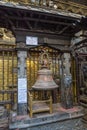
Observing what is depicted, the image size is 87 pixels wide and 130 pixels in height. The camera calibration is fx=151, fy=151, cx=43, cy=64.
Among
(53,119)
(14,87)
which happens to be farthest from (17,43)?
(53,119)

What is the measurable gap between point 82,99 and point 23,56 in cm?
331

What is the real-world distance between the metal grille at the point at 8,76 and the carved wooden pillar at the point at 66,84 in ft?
5.87

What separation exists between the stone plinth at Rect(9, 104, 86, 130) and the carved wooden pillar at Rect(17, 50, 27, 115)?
0.99ft

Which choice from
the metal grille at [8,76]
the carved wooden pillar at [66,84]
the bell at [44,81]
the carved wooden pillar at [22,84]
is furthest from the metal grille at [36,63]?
the bell at [44,81]

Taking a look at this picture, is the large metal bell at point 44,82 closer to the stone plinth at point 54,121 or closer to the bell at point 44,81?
the bell at point 44,81

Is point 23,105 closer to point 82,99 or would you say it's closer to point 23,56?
point 23,56

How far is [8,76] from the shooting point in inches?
214

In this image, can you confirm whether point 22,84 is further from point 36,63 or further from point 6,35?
point 6,35

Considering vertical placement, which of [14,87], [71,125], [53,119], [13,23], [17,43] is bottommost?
[71,125]

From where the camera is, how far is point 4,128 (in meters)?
4.36

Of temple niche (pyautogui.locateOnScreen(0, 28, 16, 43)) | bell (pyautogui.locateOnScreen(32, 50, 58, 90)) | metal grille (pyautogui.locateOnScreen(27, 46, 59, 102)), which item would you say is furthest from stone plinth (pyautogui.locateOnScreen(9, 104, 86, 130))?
temple niche (pyautogui.locateOnScreen(0, 28, 16, 43))

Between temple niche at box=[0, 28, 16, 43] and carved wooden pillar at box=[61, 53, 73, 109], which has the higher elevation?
temple niche at box=[0, 28, 16, 43]

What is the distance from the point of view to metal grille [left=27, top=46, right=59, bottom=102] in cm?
556

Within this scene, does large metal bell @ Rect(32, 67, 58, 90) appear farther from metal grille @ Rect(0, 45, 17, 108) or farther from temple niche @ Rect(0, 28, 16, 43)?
temple niche @ Rect(0, 28, 16, 43)
